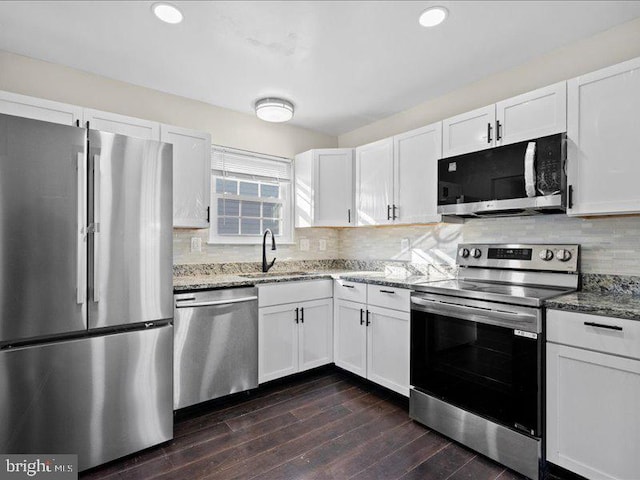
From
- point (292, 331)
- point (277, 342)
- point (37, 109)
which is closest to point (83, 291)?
point (37, 109)

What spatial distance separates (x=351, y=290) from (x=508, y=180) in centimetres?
149

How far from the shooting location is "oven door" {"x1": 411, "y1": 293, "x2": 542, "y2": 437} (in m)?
1.80

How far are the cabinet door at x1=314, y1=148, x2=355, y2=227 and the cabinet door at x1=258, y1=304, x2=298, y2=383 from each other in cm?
109

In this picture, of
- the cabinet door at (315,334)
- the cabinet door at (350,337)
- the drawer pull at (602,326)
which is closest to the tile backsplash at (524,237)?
the drawer pull at (602,326)

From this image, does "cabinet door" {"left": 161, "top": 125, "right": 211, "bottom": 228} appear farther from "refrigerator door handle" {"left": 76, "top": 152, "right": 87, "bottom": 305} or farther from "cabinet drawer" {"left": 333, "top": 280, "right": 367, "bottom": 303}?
"cabinet drawer" {"left": 333, "top": 280, "right": 367, "bottom": 303}

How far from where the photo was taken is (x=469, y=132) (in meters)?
2.52

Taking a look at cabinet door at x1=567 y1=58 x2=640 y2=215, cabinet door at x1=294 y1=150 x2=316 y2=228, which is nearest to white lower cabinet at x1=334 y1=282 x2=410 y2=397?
cabinet door at x1=294 y1=150 x2=316 y2=228

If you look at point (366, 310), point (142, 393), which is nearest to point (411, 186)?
point (366, 310)

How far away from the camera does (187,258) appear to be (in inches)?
121

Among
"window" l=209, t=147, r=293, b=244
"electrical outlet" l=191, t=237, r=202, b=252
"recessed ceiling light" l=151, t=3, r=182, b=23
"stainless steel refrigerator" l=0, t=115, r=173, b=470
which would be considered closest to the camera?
"stainless steel refrigerator" l=0, t=115, r=173, b=470

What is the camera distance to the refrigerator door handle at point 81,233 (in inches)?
70.0

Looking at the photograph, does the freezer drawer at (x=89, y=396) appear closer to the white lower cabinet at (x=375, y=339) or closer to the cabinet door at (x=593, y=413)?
the white lower cabinet at (x=375, y=339)

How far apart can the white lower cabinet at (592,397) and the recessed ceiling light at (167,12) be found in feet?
8.69

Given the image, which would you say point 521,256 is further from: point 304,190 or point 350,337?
point 304,190
